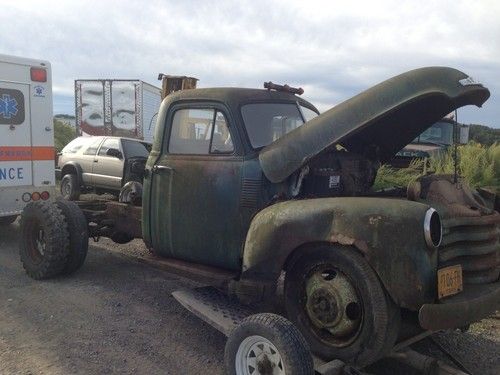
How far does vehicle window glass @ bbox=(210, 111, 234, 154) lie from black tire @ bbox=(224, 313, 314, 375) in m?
1.65

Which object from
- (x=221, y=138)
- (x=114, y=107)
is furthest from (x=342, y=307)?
(x=114, y=107)

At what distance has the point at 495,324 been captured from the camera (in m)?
5.21

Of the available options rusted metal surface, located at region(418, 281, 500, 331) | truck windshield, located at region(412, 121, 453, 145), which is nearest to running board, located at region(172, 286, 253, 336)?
rusted metal surface, located at region(418, 281, 500, 331)

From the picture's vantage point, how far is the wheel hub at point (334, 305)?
11.7 ft

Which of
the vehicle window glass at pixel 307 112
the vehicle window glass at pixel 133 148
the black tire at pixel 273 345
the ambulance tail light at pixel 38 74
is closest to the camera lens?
the black tire at pixel 273 345

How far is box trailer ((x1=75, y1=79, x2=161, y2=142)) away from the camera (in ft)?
61.3

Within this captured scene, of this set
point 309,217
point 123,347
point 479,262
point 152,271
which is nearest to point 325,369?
point 309,217

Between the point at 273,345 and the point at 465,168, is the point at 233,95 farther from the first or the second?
the point at 465,168

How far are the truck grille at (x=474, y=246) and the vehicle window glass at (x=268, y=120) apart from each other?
1762 mm

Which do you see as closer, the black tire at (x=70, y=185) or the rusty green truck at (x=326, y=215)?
the rusty green truck at (x=326, y=215)

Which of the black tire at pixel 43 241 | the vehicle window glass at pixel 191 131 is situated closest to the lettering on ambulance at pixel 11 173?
the black tire at pixel 43 241

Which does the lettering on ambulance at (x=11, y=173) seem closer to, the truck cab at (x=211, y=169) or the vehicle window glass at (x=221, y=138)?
the truck cab at (x=211, y=169)

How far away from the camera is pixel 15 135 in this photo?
26.2ft

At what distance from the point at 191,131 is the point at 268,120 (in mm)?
738
